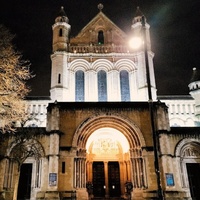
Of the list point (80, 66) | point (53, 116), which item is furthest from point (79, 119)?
point (80, 66)

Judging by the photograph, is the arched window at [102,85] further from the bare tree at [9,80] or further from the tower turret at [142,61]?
the bare tree at [9,80]

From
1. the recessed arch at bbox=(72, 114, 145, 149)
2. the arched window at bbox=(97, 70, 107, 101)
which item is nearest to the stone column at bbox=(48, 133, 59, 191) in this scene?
the recessed arch at bbox=(72, 114, 145, 149)

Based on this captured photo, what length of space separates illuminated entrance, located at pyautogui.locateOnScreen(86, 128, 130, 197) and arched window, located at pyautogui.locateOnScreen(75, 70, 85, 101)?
9.34 metres

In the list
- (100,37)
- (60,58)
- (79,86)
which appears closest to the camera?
(79,86)

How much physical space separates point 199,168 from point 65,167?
11.1 m

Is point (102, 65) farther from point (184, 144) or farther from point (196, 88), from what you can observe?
point (184, 144)

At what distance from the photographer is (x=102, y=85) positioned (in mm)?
34438

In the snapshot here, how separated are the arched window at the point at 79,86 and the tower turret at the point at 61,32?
3981 mm

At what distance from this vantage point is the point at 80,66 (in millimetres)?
35094

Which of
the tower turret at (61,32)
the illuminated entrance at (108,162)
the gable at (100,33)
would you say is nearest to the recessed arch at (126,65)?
the gable at (100,33)

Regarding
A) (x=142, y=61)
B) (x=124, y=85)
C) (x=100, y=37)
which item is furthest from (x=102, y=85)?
(x=100, y=37)

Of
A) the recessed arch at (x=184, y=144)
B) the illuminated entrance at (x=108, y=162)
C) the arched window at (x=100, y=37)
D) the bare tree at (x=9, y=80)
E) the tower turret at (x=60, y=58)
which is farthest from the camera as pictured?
the arched window at (x=100, y=37)

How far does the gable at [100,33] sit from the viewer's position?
3691cm

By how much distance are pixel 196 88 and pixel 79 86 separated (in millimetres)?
15406
